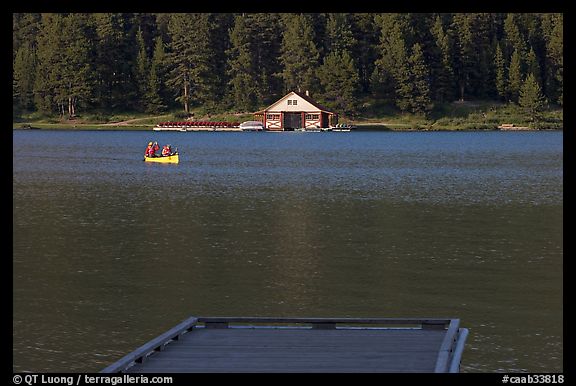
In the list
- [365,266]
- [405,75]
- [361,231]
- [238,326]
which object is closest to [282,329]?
[238,326]

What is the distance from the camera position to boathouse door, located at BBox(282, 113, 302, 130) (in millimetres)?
136500

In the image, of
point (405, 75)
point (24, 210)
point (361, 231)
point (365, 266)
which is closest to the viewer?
point (365, 266)

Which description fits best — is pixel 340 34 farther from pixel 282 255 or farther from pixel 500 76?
pixel 282 255

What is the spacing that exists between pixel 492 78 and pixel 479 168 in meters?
78.1

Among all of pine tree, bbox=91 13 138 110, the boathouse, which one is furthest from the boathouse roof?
pine tree, bbox=91 13 138 110

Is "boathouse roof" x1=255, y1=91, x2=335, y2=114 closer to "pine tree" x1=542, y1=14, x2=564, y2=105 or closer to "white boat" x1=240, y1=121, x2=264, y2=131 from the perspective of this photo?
"white boat" x1=240, y1=121, x2=264, y2=131

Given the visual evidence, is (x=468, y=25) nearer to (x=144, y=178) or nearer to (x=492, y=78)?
(x=492, y=78)

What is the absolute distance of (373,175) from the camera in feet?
186

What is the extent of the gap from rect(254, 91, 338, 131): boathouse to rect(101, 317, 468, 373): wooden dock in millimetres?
116428

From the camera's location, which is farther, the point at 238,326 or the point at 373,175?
the point at 373,175

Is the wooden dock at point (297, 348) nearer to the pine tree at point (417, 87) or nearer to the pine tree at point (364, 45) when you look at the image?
the pine tree at point (417, 87)

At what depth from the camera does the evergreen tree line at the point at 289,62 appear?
5438 inches

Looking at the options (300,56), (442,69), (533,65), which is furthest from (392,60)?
(533,65)

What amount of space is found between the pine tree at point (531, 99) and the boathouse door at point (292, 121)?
25870 mm
